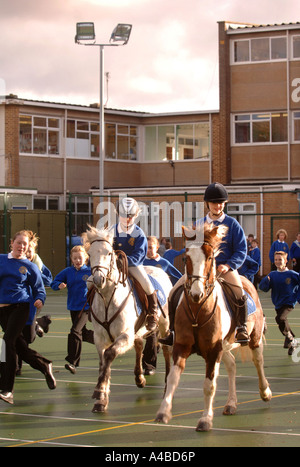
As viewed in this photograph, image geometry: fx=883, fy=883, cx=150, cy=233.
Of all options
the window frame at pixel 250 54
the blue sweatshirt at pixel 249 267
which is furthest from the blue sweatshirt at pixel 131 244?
the window frame at pixel 250 54

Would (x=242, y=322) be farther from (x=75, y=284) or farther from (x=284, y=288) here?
(x=284, y=288)

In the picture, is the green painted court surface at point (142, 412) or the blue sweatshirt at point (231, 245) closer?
the green painted court surface at point (142, 412)

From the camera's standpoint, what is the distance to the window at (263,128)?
155 feet

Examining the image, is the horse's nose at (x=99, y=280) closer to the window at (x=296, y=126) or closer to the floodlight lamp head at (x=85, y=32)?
the floodlight lamp head at (x=85, y=32)

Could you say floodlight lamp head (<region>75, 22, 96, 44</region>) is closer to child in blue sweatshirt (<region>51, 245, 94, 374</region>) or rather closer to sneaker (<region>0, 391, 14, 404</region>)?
child in blue sweatshirt (<region>51, 245, 94, 374</region>)

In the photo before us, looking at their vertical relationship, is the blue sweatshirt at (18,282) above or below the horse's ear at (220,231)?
below

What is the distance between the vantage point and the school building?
4628 centimetres

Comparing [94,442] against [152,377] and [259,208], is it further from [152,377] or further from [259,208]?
[259,208]

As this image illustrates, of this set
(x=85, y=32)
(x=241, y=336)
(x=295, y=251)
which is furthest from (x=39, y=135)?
(x=241, y=336)

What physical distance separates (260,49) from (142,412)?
38318 millimetres

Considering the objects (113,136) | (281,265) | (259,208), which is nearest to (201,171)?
(113,136)

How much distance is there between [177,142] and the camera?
5362 centimetres

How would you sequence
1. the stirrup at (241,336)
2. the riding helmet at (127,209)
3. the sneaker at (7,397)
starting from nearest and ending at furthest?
1. the stirrup at (241,336)
2. the sneaker at (7,397)
3. the riding helmet at (127,209)

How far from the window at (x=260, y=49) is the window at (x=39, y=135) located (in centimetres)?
1145
